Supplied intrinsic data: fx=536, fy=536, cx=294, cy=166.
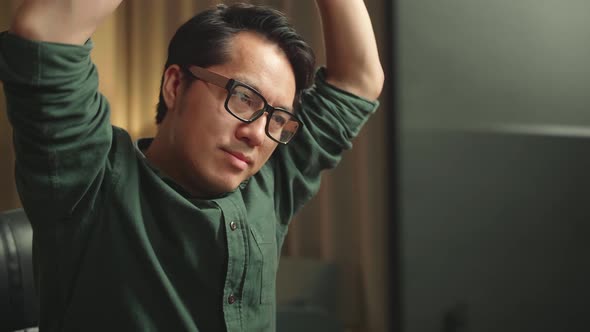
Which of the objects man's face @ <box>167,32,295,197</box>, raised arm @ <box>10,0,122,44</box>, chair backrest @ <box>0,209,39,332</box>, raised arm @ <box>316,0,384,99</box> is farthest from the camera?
chair backrest @ <box>0,209,39,332</box>

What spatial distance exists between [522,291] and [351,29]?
1.61 meters

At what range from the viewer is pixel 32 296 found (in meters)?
1.14

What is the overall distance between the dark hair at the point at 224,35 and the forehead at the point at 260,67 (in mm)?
11

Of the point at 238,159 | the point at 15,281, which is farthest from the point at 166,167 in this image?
the point at 15,281

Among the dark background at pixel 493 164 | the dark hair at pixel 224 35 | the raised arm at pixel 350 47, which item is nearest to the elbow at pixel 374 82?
the raised arm at pixel 350 47

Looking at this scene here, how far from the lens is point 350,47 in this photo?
0.91m

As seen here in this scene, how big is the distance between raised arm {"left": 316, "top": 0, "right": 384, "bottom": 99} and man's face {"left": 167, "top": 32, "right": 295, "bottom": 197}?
0.15m

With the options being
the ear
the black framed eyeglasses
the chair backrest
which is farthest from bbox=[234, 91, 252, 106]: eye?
the chair backrest

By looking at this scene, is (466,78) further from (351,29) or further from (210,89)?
(210,89)

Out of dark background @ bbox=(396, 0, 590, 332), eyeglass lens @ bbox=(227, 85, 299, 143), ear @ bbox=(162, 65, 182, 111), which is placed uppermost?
ear @ bbox=(162, 65, 182, 111)

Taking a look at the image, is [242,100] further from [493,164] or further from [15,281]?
[493,164]

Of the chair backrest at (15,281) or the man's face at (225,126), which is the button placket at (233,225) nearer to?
the man's face at (225,126)

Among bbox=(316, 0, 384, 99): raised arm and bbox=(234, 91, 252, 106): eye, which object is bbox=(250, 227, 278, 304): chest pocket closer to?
bbox=(234, 91, 252, 106): eye

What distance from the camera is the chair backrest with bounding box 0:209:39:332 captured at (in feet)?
3.62
